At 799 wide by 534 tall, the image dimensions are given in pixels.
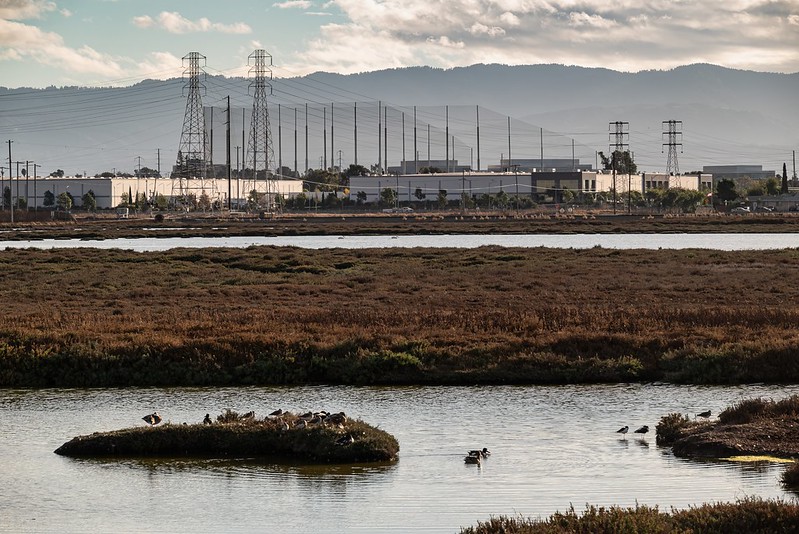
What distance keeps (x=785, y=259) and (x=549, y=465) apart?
5762 cm

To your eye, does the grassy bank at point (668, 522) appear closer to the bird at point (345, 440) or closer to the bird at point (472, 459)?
the bird at point (472, 459)

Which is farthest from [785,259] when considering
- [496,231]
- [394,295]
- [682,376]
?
[496,231]

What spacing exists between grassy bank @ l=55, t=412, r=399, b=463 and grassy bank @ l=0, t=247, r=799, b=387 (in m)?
8.94

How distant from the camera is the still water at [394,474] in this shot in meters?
20.5

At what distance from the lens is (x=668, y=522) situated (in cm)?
1709

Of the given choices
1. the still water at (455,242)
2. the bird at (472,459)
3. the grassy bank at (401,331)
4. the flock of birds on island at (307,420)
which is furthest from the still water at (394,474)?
the still water at (455,242)

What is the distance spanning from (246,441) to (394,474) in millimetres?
3763

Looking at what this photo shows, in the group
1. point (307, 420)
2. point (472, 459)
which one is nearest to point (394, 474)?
point (472, 459)

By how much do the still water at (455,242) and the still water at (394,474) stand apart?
7456 centimetres

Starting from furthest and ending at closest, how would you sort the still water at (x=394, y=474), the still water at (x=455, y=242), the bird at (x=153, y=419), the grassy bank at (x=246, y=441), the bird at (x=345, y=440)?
the still water at (x=455, y=242), the bird at (x=153, y=419), the grassy bank at (x=246, y=441), the bird at (x=345, y=440), the still water at (x=394, y=474)

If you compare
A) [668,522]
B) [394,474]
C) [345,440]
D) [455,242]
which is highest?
[455,242]

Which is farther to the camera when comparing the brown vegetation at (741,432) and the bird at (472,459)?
the brown vegetation at (741,432)

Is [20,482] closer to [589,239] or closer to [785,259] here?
[785,259]

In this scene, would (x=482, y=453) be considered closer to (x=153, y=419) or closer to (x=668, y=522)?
(x=668, y=522)
